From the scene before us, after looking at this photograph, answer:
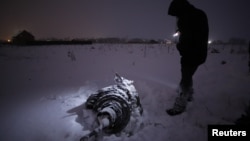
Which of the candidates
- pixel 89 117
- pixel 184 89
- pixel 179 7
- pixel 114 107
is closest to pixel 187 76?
pixel 184 89

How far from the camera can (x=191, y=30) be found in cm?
338

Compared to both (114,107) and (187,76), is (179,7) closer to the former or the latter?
(187,76)

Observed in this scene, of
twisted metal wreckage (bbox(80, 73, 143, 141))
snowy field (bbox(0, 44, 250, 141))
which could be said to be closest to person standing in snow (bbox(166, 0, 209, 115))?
snowy field (bbox(0, 44, 250, 141))

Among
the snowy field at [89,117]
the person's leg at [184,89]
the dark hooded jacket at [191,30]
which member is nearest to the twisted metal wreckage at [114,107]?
the snowy field at [89,117]

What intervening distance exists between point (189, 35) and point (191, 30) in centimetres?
10

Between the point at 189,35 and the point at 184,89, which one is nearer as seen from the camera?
the point at 189,35

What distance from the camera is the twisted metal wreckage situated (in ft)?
8.58

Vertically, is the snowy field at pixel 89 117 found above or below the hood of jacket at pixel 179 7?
below

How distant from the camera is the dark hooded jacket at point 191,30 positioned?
11.0ft

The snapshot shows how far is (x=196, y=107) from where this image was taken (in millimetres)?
3895

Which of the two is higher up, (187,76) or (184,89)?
(187,76)

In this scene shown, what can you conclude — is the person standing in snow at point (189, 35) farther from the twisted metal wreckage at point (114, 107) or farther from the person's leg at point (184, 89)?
the twisted metal wreckage at point (114, 107)

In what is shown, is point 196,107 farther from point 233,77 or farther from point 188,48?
point 233,77

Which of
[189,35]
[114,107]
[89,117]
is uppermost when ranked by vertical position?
[189,35]
